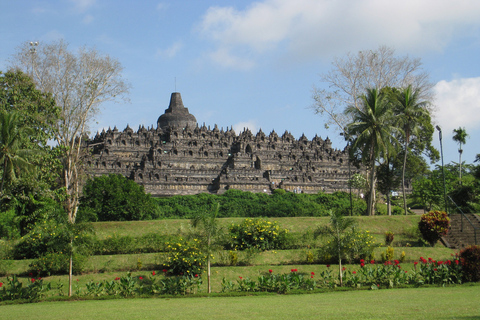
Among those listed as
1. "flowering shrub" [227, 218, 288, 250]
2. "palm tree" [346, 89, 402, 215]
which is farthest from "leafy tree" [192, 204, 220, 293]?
"palm tree" [346, 89, 402, 215]

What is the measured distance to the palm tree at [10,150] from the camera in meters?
27.0

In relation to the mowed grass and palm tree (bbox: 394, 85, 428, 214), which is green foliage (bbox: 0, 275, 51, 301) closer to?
the mowed grass

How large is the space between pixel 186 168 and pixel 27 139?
44.0m

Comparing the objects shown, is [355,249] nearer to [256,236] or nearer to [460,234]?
[256,236]

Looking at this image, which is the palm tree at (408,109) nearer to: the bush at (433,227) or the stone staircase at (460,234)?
the stone staircase at (460,234)

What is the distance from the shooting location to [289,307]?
17000mm

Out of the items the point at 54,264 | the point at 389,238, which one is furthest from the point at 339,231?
the point at 54,264

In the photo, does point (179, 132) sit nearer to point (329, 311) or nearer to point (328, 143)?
point (328, 143)

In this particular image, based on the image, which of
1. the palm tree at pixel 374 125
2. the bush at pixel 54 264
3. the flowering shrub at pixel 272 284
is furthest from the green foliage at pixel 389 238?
the bush at pixel 54 264

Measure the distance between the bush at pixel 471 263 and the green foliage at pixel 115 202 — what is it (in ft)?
96.6

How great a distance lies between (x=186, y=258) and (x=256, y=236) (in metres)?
5.90

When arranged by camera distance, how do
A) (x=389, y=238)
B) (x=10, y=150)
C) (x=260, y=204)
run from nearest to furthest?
(x=10, y=150) < (x=389, y=238) < (x=260, y=204)

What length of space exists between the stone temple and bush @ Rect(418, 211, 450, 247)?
4055 cm

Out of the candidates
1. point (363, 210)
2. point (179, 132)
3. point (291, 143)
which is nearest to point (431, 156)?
point (363, 210)
